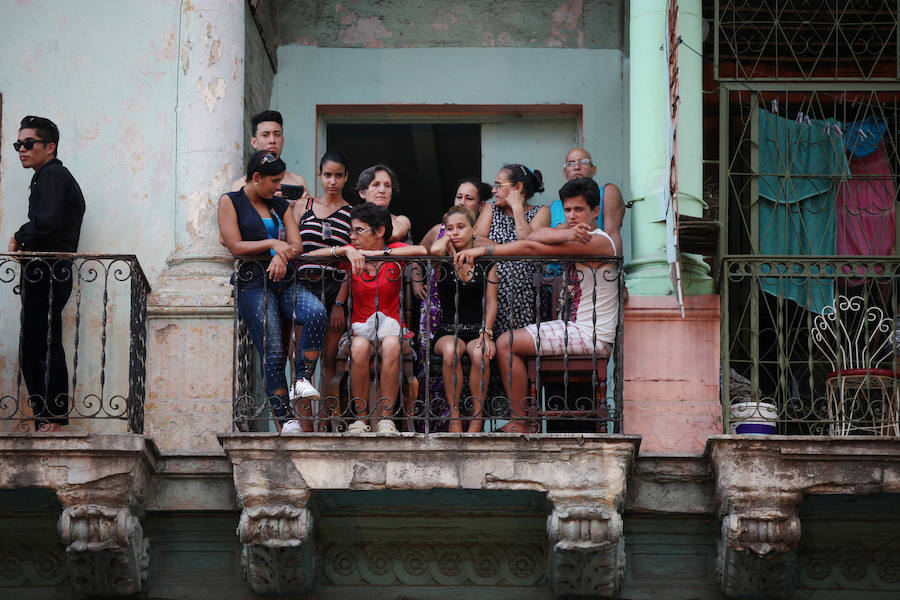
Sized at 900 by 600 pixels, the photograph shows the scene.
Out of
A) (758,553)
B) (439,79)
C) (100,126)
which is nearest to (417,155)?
(439,79)

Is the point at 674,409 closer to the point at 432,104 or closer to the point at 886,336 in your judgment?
the point at 886,336

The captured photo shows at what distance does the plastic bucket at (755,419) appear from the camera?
11133 mm

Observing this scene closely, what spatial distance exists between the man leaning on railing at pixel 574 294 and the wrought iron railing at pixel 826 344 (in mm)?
745

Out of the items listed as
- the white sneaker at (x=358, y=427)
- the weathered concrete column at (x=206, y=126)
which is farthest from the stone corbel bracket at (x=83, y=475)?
the weathered concrete column at (x=206, y=126)

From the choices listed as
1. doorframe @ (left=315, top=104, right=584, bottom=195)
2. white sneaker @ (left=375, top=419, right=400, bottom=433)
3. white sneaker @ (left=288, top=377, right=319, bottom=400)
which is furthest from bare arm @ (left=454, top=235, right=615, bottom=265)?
doorframe @ (left=315, top=104, right=584, bottom=195)

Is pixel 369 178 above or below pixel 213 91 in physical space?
below

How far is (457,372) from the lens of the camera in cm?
1102

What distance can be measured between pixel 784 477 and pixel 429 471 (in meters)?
1.98

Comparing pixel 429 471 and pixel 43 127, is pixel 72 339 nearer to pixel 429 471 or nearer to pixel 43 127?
pixel 43 127

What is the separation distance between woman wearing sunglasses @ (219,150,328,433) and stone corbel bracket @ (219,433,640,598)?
1.02ft

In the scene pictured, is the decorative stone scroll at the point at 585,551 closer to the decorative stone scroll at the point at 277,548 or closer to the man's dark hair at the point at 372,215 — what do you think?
the decorative stone scroll at the point at 277,548

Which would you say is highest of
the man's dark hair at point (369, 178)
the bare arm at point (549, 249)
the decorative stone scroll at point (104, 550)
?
the man's dark hair at point (369, 178)

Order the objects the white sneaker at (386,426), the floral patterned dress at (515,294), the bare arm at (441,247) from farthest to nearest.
Answer: the floral patterned dress at (515,294) < the bare arm at (441,247) < the white sneaker at (386,426)

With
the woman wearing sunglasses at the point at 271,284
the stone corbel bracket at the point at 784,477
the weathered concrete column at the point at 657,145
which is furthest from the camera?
the weathered concrete column at the point at 657,145
